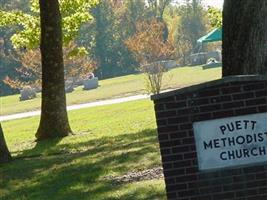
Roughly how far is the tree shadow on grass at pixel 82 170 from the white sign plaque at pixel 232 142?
2168 mm

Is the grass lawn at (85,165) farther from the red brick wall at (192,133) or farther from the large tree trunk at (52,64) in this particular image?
the red brick wall at (192,133)

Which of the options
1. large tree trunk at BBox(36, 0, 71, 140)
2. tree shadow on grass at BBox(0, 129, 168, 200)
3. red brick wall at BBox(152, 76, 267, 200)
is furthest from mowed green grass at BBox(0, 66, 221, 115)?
red brick wall at BBox(152, 76, 267, 200)

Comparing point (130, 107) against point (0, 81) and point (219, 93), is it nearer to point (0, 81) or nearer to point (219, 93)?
point (219, 93)

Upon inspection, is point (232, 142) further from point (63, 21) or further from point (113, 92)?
point (113, 92)

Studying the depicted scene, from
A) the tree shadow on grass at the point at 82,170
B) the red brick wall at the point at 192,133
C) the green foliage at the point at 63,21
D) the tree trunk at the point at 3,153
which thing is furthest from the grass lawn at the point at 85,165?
the green foliage at the point at 63,21

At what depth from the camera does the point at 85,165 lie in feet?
35.9

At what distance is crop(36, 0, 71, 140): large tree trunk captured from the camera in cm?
1570

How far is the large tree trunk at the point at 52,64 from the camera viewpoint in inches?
618

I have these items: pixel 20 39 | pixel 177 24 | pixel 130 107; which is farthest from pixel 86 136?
pixel 177 24

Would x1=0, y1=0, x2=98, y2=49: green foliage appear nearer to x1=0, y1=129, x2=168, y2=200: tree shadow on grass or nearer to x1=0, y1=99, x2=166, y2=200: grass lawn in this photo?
x1=0, y1=99, x2=166, y2=200: grass lawn

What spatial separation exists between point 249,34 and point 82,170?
12.8ft

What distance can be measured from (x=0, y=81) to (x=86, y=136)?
54111 millimetres

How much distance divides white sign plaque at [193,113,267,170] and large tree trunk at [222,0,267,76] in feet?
7.42

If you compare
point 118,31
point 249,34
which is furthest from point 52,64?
point 118,31
